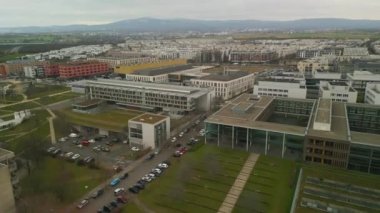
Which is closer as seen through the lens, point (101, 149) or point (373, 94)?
point (101, 149)

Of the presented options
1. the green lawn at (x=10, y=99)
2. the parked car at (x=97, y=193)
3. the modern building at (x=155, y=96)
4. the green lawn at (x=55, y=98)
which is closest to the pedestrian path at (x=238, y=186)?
the parked car at (x=97, y=193)

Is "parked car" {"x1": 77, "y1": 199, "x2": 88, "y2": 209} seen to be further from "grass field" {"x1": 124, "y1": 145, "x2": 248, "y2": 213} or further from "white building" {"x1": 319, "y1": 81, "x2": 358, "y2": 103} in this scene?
"white building" {"x1": 319, "y1": 81, "x2": 358, "y2": 103}

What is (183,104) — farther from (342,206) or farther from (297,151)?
(342,206)

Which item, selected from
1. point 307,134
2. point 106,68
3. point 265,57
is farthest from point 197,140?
point 265,57

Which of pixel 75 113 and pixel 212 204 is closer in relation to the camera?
pixel 212 204

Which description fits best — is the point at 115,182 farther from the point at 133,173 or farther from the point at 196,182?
the point at 196,182

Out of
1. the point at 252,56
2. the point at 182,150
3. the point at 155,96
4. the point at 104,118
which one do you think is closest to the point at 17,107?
the point at 104,118
